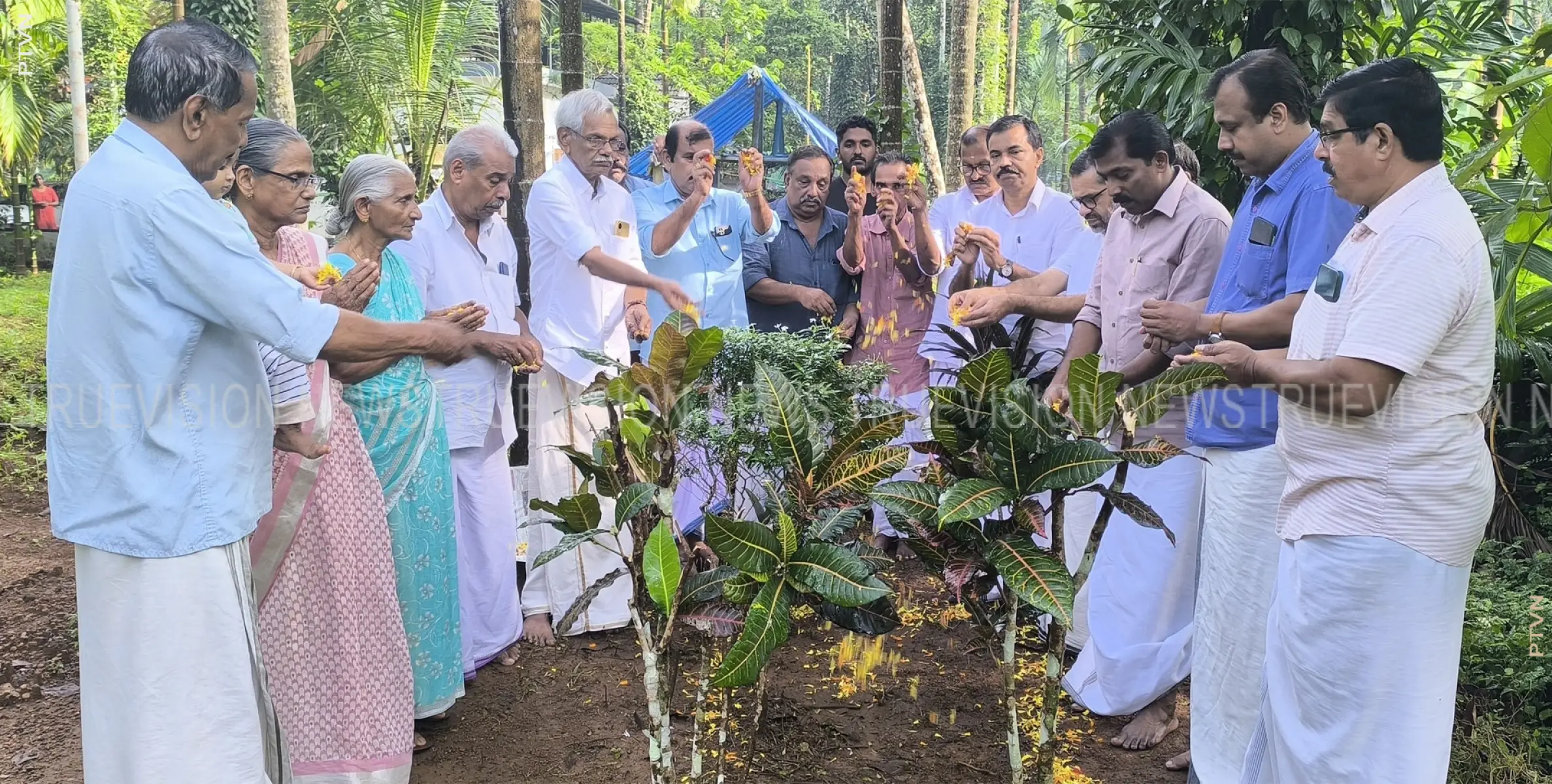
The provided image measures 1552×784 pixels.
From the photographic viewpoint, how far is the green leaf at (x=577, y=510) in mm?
2836

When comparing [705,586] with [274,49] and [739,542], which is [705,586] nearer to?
[739,542]

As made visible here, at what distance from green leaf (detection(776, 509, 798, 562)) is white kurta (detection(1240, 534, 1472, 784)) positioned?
3.98ft

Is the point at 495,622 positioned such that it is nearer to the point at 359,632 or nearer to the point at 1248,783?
the point at 359,632

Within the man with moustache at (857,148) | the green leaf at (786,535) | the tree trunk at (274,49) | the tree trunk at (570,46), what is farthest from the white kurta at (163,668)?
the tree trunk at (274,49)

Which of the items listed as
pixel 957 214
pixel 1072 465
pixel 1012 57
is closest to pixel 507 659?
pixel 1072 465

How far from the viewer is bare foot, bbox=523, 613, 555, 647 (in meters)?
4.87

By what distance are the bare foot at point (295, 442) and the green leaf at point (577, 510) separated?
0.56m

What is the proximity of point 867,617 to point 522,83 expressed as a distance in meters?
5.31

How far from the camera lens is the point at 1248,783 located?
294 centimetres

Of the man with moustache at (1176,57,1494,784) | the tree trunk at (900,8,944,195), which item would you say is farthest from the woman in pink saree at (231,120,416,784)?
the tree trunk at (900,8,944,195)

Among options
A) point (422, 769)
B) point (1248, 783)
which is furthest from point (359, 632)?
point (1248, 783)

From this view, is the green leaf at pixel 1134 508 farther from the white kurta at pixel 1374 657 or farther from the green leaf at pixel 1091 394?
the white kurta at pixel 1374 657

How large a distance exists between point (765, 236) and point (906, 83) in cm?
776

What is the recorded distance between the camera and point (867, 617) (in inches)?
109
